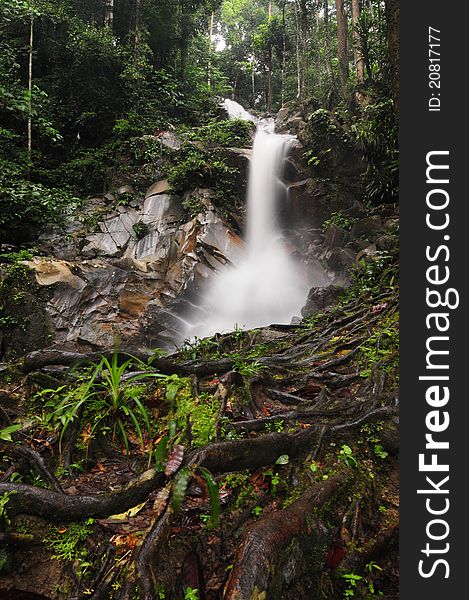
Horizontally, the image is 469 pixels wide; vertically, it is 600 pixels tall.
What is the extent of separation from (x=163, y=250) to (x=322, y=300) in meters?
5.35

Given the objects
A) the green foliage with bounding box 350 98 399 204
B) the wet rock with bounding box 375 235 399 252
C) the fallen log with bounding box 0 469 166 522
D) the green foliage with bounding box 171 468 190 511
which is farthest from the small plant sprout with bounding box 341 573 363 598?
the green foliage with bounding box 350 98 399 204

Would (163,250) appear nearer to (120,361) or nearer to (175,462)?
(120,361)

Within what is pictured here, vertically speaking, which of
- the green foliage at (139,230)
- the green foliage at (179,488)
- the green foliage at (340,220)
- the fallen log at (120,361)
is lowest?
the green foliage at (179,488)

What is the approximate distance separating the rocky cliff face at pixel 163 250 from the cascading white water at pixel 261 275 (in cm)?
37

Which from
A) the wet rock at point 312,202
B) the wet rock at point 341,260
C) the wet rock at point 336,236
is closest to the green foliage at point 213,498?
the wet rock at point 341,260

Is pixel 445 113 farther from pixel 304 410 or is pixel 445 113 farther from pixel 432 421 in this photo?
pixel 304 410

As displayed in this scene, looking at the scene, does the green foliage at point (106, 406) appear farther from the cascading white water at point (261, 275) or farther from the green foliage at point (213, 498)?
the cascading white water at point (261, 275)

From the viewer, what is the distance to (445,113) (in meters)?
1.93

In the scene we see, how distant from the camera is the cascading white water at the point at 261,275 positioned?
9969 mm

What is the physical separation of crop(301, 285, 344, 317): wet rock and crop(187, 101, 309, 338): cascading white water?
1933mm

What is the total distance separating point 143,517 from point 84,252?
9.76 meters

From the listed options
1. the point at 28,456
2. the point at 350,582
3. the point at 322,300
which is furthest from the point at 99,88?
the point at 350,582

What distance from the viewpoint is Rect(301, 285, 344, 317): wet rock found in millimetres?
7602

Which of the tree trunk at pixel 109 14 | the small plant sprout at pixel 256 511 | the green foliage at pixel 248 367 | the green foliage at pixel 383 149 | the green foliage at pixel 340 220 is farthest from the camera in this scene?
the tree trunk at pixel 109 14
